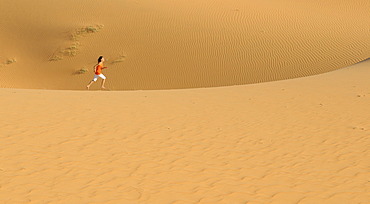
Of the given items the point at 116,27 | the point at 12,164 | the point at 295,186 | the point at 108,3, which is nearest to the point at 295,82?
the point at 295,186

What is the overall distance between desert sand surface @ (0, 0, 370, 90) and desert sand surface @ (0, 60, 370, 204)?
8359mm

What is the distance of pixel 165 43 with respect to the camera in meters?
22.0

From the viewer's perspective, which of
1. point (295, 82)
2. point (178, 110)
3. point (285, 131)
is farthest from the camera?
→ point (295, 82)

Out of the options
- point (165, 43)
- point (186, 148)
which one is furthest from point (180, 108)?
point (165, 43)

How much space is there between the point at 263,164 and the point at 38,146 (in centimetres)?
346

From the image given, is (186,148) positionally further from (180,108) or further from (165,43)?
(165,43)

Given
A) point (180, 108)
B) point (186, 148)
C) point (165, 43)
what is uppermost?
point (165, 43)

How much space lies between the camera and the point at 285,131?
331 inches

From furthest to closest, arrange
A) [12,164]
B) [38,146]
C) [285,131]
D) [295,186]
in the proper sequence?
1. [285,131]
2. [38,146]
3. [12,164]
4. [295,186]

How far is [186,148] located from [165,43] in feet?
49.7

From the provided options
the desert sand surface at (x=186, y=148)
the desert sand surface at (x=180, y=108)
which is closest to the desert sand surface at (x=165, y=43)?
the desert sand surface at (x=180, y=108)

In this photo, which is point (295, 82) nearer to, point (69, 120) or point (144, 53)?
point (69, 120)

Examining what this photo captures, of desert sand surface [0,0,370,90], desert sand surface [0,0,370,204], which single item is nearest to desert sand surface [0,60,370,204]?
desert sand surface [0,0,370,204]

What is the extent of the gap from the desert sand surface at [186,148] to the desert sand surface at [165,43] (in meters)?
8.36
